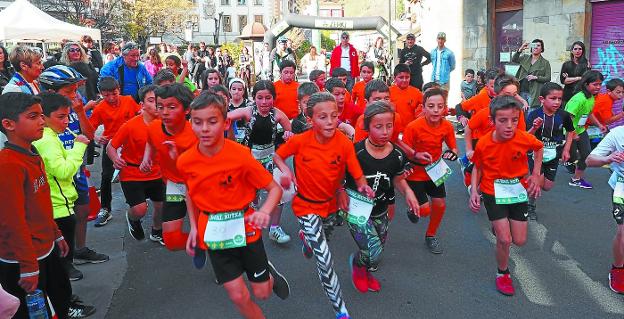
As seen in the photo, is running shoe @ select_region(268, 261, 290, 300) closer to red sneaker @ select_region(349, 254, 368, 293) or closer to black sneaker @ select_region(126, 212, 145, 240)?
red sneaker @ select_region(349, 254, 368, 293)

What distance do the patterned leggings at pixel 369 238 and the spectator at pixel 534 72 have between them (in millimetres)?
6383

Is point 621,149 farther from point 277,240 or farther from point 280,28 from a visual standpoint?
point 280,28

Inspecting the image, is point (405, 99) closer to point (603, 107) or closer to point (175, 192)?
point (603, 107)

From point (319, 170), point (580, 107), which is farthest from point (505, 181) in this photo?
point (580, 107)

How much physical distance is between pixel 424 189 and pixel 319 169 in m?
1.50

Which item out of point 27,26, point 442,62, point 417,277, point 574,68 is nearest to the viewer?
point 417,277

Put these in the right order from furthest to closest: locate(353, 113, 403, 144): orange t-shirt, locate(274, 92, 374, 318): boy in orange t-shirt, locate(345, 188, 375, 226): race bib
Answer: locate(353, 113, 403, 144): orange t-shirt < locate(345, 188, 375, 226): race bib < locate(274, 92, 374, 318): boy in orange t-shirt

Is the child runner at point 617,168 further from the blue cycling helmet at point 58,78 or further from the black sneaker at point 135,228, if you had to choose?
the blue cycling helmet at point 58,78

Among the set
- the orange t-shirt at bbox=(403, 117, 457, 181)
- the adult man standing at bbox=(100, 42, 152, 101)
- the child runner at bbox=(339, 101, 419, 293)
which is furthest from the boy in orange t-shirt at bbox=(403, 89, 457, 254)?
the adult man standing at bbox=(100, 42, 152, 101)

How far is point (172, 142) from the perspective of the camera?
3676 millimetres

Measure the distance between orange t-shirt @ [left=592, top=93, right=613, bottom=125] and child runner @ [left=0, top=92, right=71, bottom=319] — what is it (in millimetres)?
6422

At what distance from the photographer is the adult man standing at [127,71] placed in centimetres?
725

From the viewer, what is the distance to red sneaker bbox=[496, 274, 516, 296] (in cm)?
383

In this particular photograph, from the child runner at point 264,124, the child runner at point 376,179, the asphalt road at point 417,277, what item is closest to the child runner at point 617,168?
the asphalt road at point 417,277
